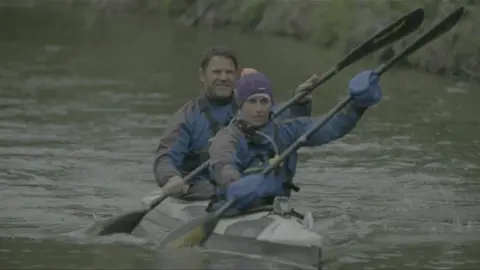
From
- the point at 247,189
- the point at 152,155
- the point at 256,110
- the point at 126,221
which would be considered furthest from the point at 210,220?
the point at 152,155

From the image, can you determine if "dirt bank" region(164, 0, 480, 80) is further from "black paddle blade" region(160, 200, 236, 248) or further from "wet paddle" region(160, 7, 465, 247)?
"black paddle blade" region(160, 200, 236, 248)

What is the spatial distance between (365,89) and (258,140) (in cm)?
93

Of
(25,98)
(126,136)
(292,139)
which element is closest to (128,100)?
(25,98)

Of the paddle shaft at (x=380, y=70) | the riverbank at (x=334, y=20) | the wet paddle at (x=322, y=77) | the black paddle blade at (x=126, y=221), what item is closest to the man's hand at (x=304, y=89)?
the wet paddle at (x=322, y=77)

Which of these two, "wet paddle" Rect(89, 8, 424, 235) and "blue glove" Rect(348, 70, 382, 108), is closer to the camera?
"blue glove" Rect(348, 70, 382, 108)

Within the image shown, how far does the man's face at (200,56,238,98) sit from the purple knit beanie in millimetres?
903

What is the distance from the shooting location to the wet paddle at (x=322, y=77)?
11.1m

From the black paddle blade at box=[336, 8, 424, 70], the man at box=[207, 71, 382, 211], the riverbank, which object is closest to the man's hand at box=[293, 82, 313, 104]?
the black paddle blade at box=[336, 8, 424, 70]

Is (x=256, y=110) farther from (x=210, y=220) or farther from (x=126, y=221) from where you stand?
(x=126, y=221)

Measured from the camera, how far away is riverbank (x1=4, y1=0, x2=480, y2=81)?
2375 cm

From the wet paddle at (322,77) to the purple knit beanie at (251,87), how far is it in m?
0.93

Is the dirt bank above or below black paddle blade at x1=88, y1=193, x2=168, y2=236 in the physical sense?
above

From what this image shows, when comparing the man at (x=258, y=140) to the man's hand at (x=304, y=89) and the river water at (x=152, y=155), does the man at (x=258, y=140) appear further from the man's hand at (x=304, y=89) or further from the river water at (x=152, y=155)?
the river water at (x=152, y=155)

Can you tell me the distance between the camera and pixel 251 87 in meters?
10.0
